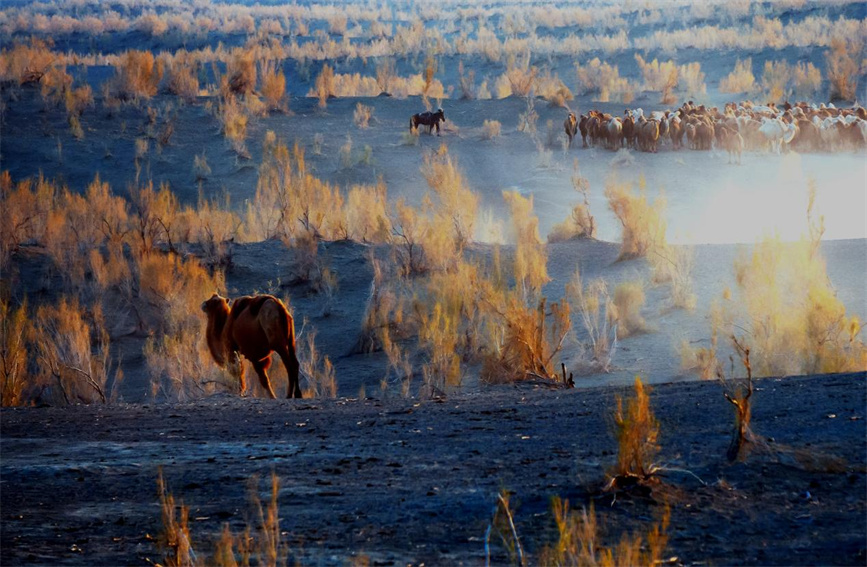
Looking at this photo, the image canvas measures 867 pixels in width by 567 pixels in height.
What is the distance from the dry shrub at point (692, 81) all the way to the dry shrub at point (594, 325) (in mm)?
23208

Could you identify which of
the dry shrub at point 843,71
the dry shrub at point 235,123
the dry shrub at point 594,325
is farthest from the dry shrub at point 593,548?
the dry shrub at point 843,71

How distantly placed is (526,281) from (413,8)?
80.2m

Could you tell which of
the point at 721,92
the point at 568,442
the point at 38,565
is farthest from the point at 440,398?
the point at 721,92

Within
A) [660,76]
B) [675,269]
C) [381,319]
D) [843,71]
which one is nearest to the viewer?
[381,319]

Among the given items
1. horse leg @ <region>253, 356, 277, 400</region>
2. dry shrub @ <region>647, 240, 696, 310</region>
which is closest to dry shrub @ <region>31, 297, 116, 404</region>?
horse leg @ <region>253, 356, 277, 400</region>

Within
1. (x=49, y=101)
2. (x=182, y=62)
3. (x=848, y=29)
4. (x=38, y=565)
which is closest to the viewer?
(x=38, y=565)

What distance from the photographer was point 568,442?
7.12 meters

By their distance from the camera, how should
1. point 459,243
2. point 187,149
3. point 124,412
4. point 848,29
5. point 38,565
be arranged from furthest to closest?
point 848,29
point 187,149
point 459,243
point 124,412
point 38,565

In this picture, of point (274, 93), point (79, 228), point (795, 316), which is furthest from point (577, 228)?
point (274, 93)

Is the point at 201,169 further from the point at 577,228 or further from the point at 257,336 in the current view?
the point at 257,336

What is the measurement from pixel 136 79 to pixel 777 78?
20.7 m

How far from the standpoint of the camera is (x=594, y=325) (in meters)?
13.6

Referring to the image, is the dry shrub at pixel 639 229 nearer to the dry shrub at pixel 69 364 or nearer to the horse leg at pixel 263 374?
the horse leg at pixel 263 374

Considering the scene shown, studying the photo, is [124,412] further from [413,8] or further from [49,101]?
[413,8]
